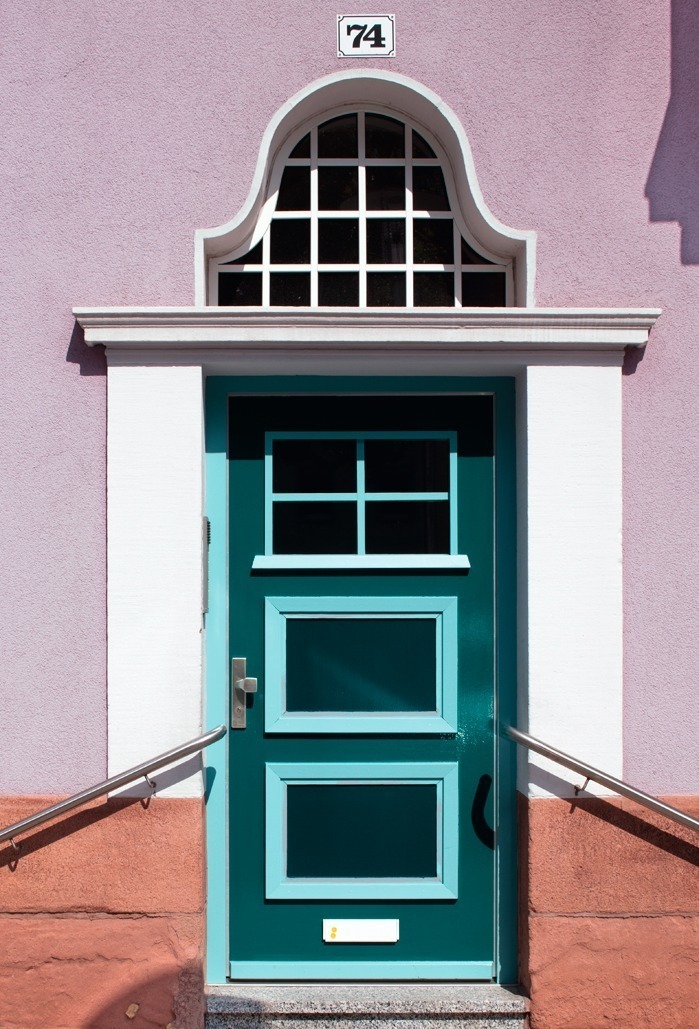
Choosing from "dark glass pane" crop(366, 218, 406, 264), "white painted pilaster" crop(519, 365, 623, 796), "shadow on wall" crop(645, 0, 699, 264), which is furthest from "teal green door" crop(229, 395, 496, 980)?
"shadow on wall" crop(645, 0, 699, 264)

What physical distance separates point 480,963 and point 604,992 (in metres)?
0.47

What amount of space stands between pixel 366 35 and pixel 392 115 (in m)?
0.31

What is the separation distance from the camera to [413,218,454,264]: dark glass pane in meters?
3.49

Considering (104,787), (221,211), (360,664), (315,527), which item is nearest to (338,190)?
(221,211)

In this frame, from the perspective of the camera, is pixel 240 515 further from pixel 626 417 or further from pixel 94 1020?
pixel 94 1020

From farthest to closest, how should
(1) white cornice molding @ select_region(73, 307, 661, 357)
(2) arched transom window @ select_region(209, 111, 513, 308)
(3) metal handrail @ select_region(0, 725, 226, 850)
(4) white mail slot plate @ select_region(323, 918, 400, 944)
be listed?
(2) arched transom window @ select_region(209, 111, 513, 308) → (4) white mail slot plate @ select_region(323, 918, 400, 944) → (1) white cornice molding @ select_region(73, 307, 661, 357) → (3) metal handrail @ select_region(0, 725, 226, 850)

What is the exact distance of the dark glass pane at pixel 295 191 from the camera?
350cm

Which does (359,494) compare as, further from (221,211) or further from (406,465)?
(221,211)

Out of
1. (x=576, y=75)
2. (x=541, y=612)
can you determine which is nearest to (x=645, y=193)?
(x=576, y=75)

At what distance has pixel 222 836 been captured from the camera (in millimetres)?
3387

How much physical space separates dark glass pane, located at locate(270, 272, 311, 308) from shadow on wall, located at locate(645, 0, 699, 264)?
1337 mm

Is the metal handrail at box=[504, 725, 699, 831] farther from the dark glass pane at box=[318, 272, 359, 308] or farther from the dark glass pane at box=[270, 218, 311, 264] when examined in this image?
the dark glass pane at box=[270, 218, 311, 264]

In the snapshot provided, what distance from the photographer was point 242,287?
349 cm

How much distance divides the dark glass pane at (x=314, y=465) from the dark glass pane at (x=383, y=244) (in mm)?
745
